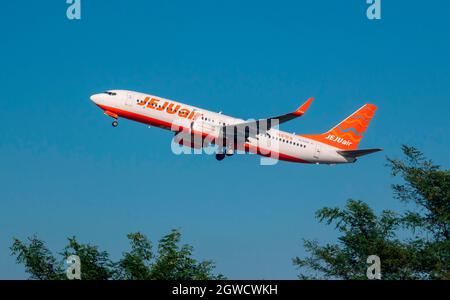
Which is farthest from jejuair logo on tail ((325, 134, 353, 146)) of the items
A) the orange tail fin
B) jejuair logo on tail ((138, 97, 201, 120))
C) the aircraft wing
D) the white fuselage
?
jejuair logo on tail ((138, 97, 201, 120))

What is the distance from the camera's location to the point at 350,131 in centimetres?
10019

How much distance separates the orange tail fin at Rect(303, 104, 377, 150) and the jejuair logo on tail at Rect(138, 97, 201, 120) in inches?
627

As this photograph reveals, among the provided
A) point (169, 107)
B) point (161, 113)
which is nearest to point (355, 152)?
point (169, 107)

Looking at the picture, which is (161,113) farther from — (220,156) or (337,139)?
(337,139)

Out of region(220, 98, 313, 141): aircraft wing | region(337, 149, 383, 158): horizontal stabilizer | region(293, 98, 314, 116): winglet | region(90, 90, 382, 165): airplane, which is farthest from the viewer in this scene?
region(337, 149, 383, 158): horizontal stabilizer

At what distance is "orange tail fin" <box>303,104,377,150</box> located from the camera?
316 feet

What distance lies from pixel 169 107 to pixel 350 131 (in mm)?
25848

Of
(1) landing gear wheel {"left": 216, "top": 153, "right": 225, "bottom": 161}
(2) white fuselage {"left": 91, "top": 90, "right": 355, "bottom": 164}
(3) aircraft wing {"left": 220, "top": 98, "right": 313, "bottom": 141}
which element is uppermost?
(2) white fuselage {"left": 91, "top": 90, "right": 355, "bottom": 164}

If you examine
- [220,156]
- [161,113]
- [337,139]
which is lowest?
[220,156]

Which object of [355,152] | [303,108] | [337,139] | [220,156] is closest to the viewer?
[303,108]

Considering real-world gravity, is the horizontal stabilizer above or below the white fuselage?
below

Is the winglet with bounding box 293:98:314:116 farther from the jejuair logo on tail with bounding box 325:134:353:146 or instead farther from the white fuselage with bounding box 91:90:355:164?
the jejuair logo on tail with bounding box 325:134:353:146
